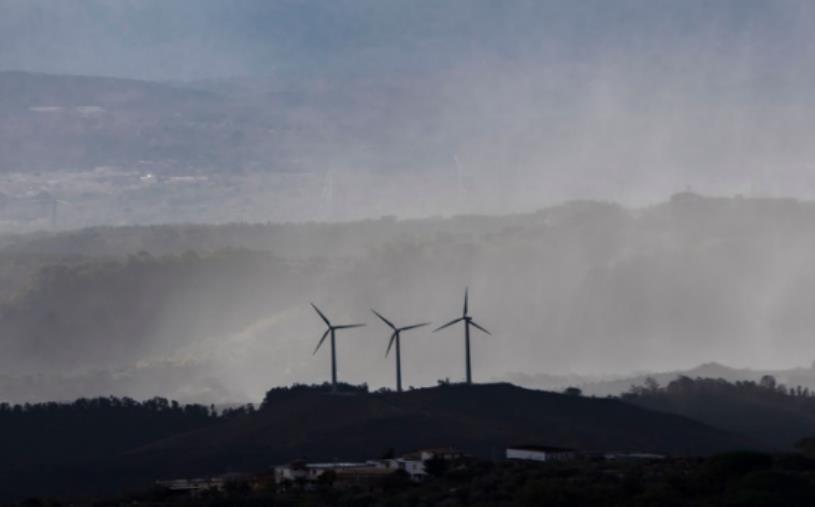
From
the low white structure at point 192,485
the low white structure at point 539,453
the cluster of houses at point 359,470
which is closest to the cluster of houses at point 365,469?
the cluster of houses at point 359,470

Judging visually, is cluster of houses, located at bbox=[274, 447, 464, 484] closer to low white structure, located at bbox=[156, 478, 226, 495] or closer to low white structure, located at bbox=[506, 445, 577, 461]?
low white structure, located at bbox=[156, 478, 226, 495]

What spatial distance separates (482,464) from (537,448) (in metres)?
19.5

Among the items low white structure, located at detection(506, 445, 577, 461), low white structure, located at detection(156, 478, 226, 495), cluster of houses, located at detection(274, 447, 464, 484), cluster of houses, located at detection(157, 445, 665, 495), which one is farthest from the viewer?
low white structure, located at detection(506, 445, 577, 461)

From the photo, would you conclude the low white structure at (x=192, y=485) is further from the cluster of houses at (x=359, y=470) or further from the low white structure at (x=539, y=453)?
the low white structure at (x=539, y=453)

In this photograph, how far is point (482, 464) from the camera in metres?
151

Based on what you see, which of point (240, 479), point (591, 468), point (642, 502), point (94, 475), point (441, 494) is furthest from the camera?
point (94, 475)

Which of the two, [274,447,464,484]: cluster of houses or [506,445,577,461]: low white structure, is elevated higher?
[506,445,577,461]: low white structure

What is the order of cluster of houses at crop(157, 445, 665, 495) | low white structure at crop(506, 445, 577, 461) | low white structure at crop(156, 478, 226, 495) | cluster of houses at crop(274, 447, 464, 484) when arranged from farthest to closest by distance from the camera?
low white structure at crop(506, 445, 577, 461), cluster of houses at crop(274, 447, 464, 484), cluster of houses at crop(157, 445, 665, 495), low white structure at crop(156, 478, 226, 495)

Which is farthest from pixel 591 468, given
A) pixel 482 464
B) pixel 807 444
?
pixel 807 444

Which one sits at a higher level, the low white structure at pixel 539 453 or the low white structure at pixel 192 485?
the low white structure at pixel 539 453

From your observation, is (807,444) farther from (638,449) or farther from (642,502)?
(642,502)

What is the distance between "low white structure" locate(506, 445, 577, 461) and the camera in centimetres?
16175

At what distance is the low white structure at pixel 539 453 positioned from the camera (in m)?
162

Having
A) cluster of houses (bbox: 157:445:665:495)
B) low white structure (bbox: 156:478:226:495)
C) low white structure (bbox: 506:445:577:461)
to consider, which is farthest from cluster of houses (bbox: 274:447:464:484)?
low white structure (bbox: 506:445:577:461)
